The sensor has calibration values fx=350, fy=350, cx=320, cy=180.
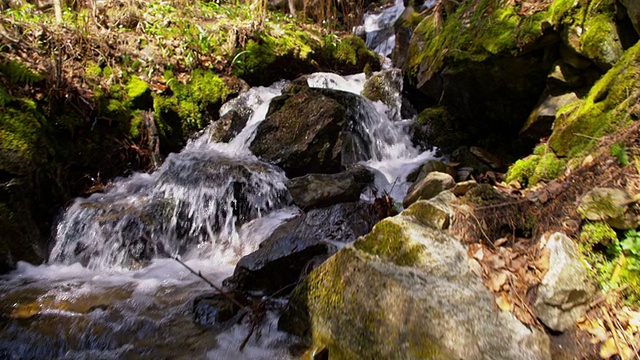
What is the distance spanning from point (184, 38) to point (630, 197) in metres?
8.84

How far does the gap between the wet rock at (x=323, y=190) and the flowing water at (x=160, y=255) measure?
38 centimetres

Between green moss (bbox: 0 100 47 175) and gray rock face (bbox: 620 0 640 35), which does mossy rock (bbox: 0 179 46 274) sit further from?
gray rock face (bbox: 620 0 640 35)

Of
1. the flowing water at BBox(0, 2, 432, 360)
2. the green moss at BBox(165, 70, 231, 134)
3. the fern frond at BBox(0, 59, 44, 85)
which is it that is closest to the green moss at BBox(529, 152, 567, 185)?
the flowing water at BBox(0, 2, 432, 360)

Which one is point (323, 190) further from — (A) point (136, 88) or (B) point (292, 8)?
(B) point (292, 8)

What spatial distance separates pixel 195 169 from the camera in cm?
590

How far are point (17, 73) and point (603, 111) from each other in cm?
749

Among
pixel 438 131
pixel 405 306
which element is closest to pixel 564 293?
pixel 405 306

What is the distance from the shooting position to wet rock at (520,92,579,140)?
451 cm

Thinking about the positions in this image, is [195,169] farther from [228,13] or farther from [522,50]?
[228,13]

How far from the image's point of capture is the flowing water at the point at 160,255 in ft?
9.07

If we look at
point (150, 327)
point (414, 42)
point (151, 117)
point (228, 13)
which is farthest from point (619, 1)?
point (228, 13)

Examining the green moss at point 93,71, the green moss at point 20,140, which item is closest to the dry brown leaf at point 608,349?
the green moss at point 20,140

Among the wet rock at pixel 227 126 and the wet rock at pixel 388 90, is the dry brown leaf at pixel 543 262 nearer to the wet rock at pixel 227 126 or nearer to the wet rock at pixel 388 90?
the wet rock at pixel 227 126

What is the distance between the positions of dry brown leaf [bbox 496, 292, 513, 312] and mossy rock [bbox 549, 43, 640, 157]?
1689 mm
